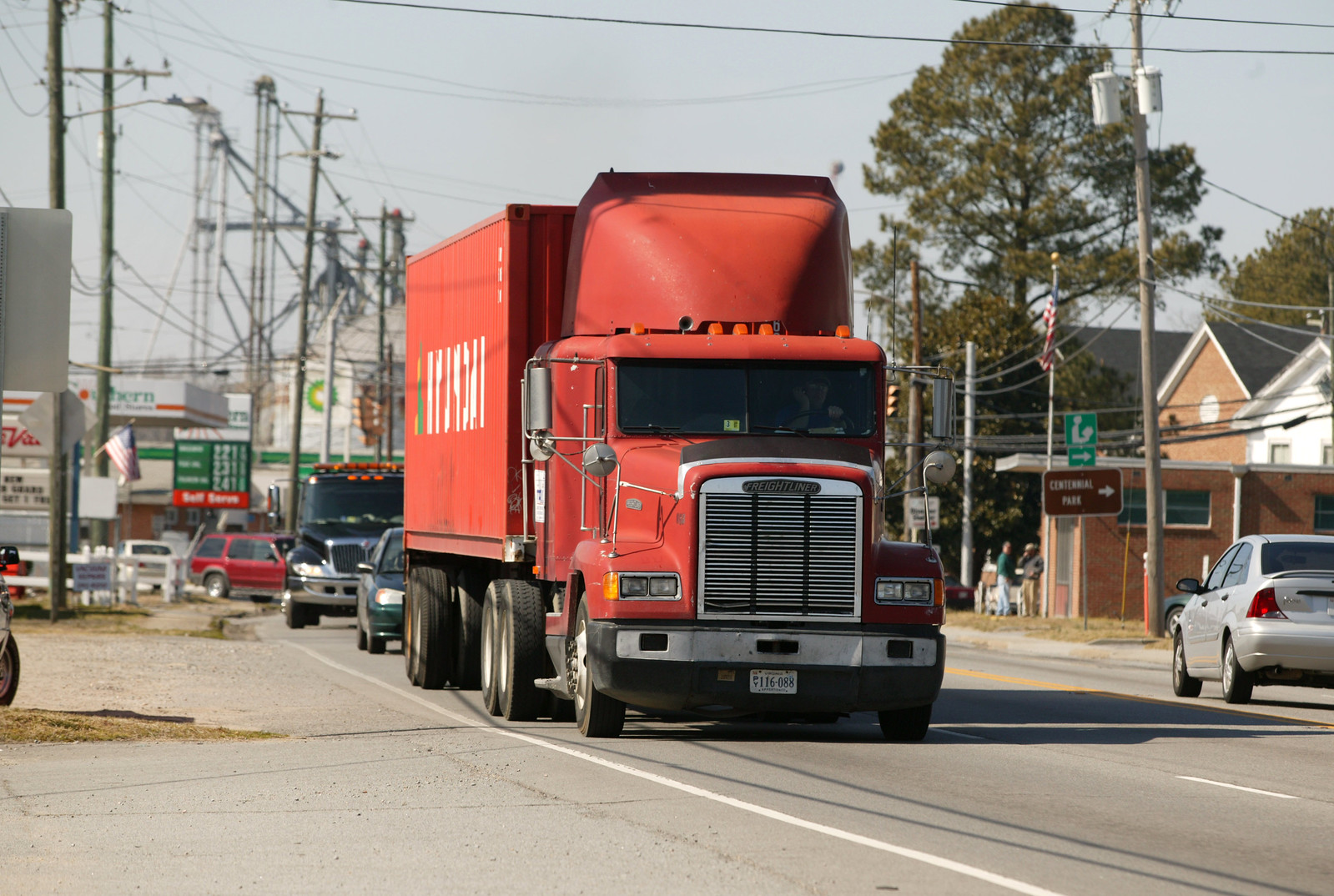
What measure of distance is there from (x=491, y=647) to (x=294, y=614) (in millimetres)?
18401

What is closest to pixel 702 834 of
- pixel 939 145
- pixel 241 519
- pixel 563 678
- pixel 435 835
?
pixel 435 835

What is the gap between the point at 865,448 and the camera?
13.5 meters

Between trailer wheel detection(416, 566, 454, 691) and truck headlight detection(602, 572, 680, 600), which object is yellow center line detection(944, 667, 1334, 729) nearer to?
truck headlight detection(602, 572, 680, 600)

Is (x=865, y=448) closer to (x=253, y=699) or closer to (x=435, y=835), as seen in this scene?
(x=435, y=835)

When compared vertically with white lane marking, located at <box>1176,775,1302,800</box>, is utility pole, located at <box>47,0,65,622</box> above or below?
above

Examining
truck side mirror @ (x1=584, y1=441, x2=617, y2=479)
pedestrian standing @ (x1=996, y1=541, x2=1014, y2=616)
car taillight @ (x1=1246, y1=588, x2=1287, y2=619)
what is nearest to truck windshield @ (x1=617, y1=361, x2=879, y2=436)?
truck side mirror @ (x1=584, y1=441, x2=617, y2=479)

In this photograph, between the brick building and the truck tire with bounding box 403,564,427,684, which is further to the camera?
the brick building

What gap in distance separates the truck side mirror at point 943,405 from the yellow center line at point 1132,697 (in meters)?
4.94

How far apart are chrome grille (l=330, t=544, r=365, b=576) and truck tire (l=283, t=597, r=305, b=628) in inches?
52.4

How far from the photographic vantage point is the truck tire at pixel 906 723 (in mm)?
13711

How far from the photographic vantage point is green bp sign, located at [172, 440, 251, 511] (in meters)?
72.2

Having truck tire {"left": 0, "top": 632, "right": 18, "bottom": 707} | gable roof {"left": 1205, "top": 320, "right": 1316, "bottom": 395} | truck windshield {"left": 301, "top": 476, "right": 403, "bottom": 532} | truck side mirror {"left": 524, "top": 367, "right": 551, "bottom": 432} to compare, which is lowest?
truck tire {"left": 0, "top": 632, "right": 18, "bottom": 707}

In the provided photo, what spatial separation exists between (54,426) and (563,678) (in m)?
16.7

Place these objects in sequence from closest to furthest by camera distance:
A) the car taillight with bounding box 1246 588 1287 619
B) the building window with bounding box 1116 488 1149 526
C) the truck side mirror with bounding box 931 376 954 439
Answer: the truck side mirror with bounding box 931 376 954 439 < the car taillight with bounding box 1246 588 1287 619 < the building window with bounding box 1116 488 1149 526
